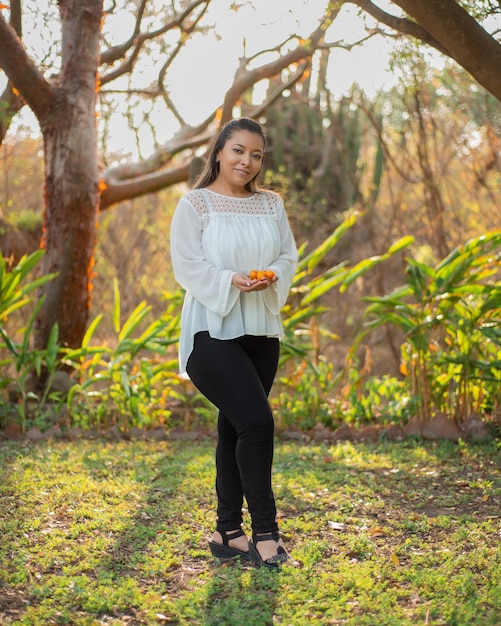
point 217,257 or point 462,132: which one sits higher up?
point 462,132

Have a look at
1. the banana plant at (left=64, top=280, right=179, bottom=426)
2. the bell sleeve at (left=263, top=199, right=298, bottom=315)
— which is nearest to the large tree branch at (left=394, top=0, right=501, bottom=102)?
the bell sleeve at (left=263, top=199, right=298, bottom=315)

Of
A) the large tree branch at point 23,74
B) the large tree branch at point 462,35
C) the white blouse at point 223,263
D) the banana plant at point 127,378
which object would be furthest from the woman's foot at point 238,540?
the large tree branch at point 23,74

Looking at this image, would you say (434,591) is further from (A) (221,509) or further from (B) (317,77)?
(B) (317,77)

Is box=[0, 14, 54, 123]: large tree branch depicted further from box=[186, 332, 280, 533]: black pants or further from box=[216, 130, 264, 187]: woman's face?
box=[186, 332, 280, 533]: black pants

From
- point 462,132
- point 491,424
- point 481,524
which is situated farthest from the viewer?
point 462,132

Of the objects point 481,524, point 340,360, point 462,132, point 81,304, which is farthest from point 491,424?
point 340,360

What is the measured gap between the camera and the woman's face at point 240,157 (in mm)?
2934

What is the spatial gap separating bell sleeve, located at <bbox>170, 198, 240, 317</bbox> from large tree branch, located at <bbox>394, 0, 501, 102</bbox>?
1276mm

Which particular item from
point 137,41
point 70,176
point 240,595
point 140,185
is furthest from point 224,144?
point 140,185

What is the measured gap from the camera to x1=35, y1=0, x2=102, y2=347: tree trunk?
627cm

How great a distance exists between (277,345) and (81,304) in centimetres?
376

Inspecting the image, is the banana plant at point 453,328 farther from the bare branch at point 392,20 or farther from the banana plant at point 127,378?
the bare branch at point 392,20

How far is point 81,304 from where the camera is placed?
21.0ft

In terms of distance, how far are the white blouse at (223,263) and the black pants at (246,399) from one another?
6 centimetres
